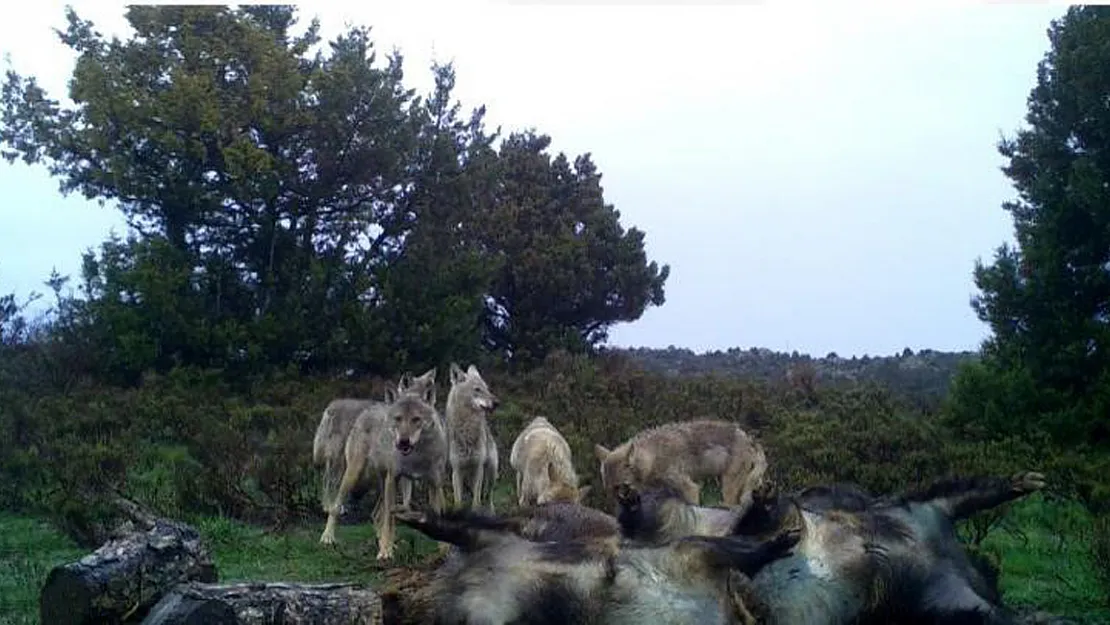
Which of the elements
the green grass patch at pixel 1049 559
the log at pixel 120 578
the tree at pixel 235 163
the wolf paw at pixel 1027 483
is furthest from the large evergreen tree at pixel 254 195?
the wolf paw at pixel 1027 483

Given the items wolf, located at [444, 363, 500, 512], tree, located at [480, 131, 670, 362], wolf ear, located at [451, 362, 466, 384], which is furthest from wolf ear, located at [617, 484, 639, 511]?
→ tree, located at [480, 131, 670, 362]

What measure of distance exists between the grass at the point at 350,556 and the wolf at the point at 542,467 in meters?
1.24

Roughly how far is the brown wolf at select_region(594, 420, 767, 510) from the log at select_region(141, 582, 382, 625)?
6.79 m

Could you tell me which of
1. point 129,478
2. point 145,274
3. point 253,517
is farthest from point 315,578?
point 145,274

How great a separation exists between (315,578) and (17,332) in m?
20.7

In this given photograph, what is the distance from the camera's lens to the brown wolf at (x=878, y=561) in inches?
231

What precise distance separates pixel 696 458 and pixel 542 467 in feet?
6.14

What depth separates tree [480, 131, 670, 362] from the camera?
3262 centimetres

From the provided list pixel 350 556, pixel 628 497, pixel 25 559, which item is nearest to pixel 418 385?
pixel 350 556

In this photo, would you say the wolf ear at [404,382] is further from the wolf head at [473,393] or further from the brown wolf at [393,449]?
the wolf head at [473,393]

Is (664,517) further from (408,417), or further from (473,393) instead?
(473,393)

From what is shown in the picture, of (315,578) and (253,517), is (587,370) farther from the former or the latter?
→ (315,578)

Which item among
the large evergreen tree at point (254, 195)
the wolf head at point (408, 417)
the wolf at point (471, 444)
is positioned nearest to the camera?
the wolf head at point (408, 417)

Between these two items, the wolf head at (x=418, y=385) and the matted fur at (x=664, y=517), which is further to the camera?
the wolf head at (x=418, y=385)
